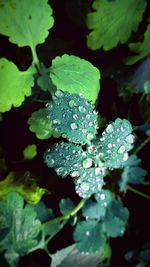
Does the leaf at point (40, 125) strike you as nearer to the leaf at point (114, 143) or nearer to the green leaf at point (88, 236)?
the leaf at point (114, 143)

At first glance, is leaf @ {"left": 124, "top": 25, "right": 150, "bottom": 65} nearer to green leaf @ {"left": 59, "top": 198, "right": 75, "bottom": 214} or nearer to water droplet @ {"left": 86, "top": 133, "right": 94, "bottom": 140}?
water droplet @ {"left": 86, "top": 133, "right": 94, "bottom": 140}

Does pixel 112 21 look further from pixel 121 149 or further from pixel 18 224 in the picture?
pixel 18 224

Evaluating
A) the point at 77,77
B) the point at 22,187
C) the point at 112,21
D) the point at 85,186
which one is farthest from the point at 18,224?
the point at 112,21

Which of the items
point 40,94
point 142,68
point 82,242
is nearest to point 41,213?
point 82,242

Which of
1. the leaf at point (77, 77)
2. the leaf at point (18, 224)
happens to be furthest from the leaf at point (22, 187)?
the leaf at point (77, 77)

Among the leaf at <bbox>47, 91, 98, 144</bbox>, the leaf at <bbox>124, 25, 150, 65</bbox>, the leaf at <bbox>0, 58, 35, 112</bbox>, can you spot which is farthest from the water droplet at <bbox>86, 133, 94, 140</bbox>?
the leaf at <bbox>124, 25, 150, 65</bbox>

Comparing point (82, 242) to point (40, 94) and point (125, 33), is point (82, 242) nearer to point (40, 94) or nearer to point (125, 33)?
point (40, 94)
